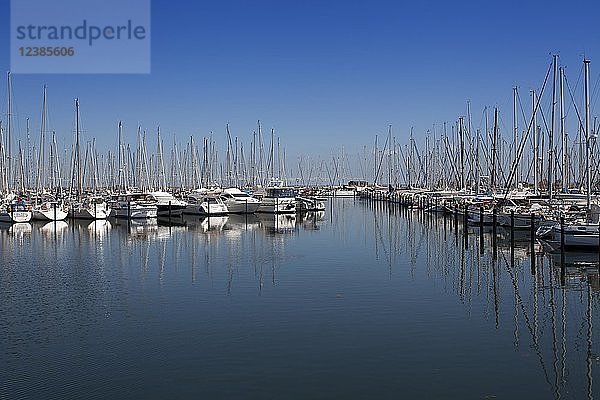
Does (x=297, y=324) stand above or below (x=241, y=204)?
below

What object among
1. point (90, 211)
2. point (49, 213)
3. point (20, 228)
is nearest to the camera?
point (20, 228)

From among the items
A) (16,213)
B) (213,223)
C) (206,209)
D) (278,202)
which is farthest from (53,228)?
(278,202)

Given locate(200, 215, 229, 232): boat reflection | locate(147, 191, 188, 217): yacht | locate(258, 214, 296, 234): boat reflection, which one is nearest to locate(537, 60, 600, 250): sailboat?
locate(258, 214, 296, 234): boat reflection

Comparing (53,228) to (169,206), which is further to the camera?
(169,206)

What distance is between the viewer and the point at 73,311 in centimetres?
2220

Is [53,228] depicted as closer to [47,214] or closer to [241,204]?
[47,214]

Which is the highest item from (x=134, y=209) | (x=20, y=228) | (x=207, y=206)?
(x=207, y=206)

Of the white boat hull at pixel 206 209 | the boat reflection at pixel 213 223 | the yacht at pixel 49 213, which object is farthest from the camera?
the white boat hull at pixel 206 209

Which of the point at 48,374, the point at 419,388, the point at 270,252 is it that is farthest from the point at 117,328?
the point at 270,252

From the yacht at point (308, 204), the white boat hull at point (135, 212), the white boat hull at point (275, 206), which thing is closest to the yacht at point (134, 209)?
the white boat hull at point (135, 212)

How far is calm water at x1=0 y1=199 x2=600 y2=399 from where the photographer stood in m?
15.1

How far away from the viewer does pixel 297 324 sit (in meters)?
20.6

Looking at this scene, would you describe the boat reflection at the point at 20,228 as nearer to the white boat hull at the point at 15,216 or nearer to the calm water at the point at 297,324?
the white boat hull at the point at 15,216

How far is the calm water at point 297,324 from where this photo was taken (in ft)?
49.6
